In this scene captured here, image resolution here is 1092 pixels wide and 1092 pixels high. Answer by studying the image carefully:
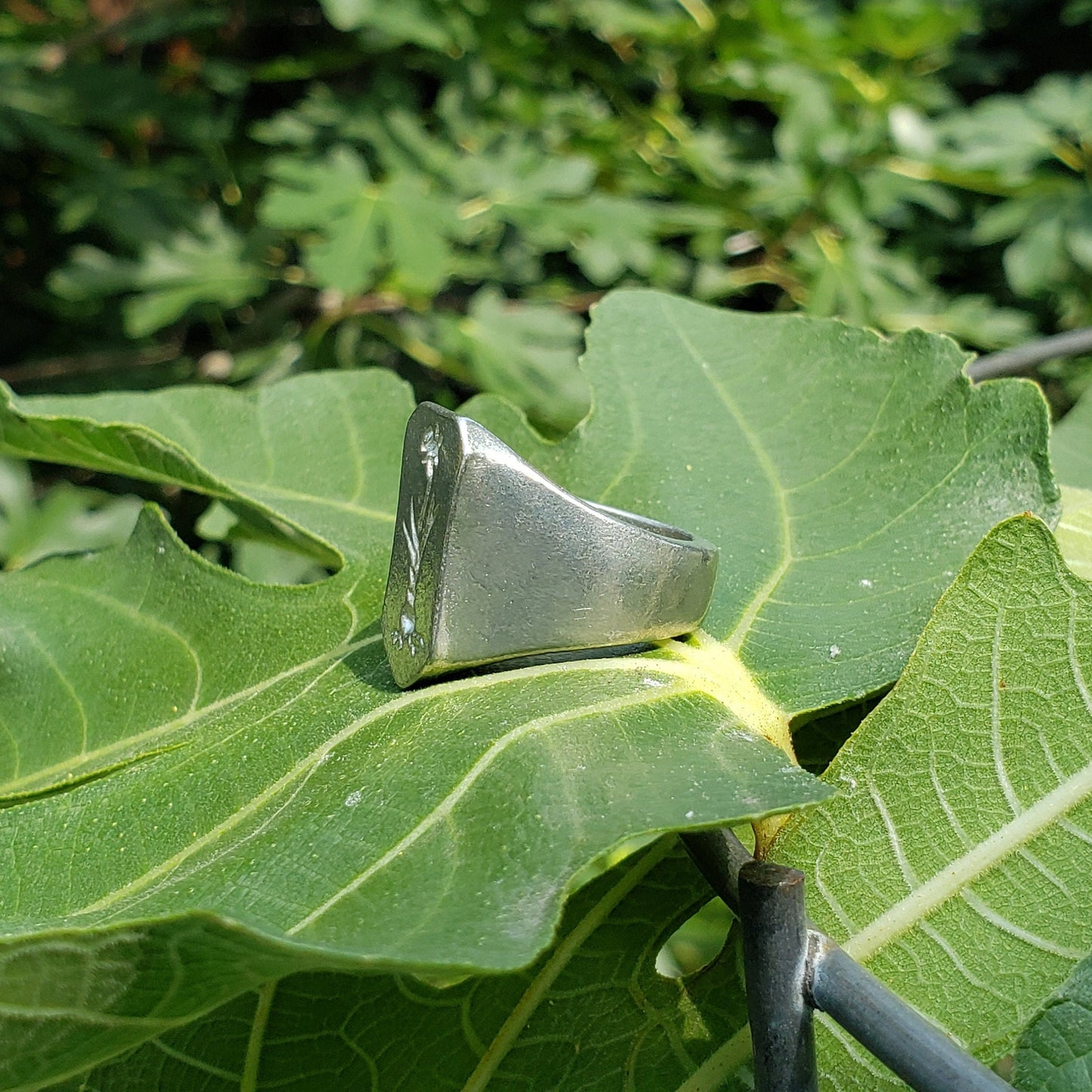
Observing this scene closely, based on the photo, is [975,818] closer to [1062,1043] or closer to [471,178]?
[1062,1043]

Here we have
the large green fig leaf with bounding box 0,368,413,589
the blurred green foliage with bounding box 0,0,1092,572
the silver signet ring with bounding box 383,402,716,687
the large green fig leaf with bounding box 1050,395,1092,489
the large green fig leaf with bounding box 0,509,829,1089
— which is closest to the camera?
the large green fig leaf with bounding box 0,509,829,1089

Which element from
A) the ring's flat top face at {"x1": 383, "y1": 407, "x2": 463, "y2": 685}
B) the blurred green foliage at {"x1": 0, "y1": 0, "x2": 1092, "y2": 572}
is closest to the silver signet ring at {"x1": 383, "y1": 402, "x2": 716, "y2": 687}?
the ring's flat top face at {"x1": 383, "y1": 407, "x2": 463, "y2": 685}

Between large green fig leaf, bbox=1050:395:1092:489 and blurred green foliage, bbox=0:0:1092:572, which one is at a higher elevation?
large green fig leaf, bbox=1050:395:1092:489

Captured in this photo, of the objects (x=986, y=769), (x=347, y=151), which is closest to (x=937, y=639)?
(x=986, y=769)

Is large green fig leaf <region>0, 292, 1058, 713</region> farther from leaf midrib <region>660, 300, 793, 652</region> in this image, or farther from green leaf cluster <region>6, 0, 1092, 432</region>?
green leaf cluster <region>6, 0, 1092, 432</region>

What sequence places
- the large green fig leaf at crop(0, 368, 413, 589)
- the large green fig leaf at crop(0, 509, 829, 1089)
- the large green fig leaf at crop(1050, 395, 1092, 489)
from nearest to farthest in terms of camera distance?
the large green fig leaf at crop(0, 509, 829, 1089), the large green fig leaf at crop(0, 368, 413, 589), the large green fig leaf at crop(1050, 395, 1092, 489)

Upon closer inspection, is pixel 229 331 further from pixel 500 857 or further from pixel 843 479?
pixel 500 857

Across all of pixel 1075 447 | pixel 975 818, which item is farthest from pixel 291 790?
pixel 1075 447
